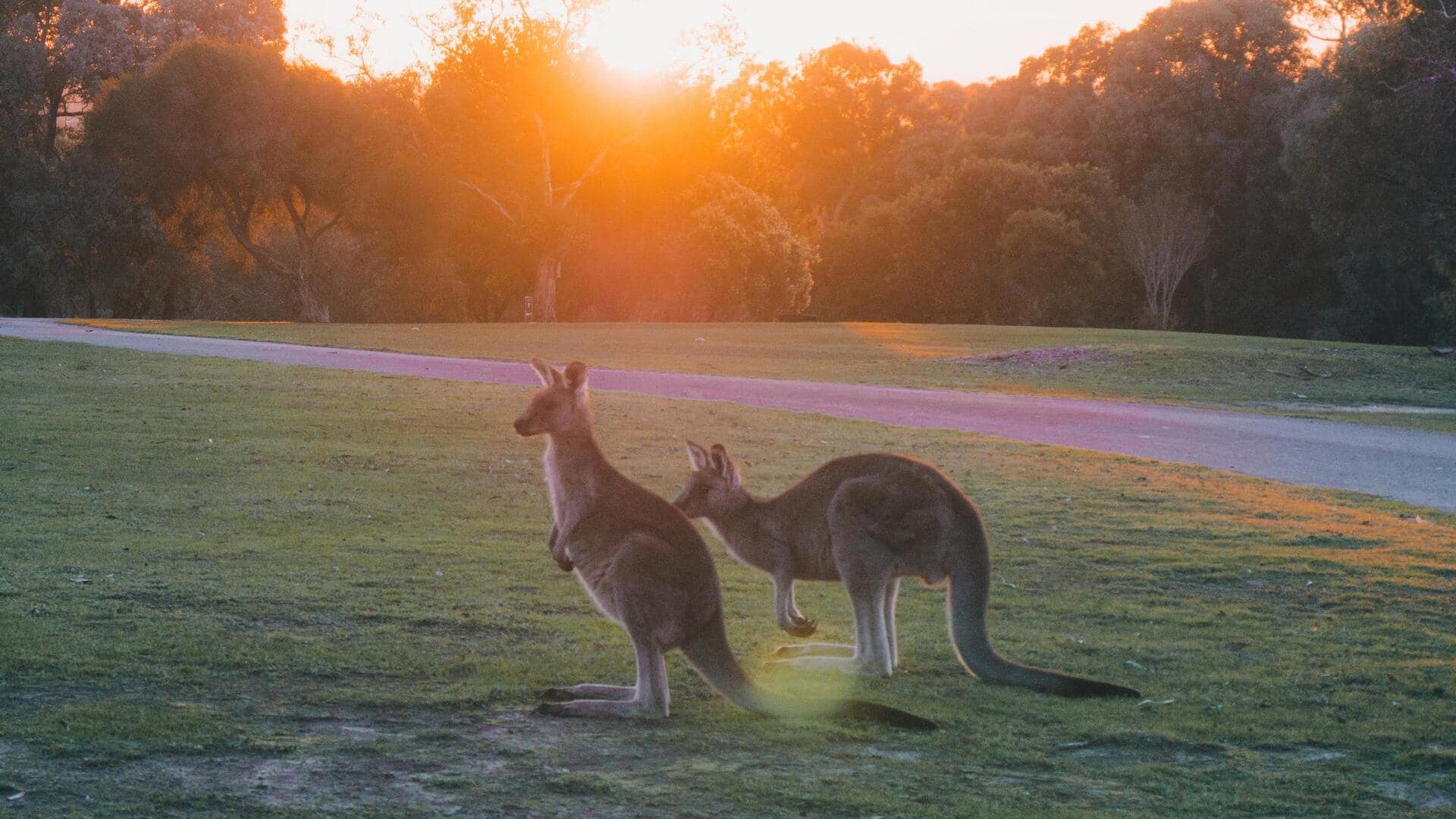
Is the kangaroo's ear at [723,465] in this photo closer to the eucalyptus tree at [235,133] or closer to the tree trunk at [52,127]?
the eucalyptus tree at [235,133]

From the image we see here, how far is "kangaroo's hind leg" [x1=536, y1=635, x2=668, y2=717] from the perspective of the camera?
5.21m

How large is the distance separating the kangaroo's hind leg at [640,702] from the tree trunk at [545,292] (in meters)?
48.1

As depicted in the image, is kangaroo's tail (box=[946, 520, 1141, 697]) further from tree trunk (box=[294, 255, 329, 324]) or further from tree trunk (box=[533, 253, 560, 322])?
tree trunk (box=[533, 253, 560, 322])

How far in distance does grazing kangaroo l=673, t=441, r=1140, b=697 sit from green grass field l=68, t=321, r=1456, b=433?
1471 cm

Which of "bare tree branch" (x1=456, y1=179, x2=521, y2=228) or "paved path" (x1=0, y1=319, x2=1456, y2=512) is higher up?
"bare tree branch" (x1=456, y1=179, x2=521, y2=228)

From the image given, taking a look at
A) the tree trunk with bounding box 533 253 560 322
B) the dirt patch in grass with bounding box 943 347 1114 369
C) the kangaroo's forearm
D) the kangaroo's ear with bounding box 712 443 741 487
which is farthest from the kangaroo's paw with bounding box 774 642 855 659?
the tree trunk with bounding box 533 253 560 322

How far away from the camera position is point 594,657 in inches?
246

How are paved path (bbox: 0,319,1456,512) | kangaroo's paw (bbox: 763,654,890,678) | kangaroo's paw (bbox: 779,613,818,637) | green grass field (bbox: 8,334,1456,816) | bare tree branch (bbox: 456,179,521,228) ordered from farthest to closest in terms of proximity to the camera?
bare tree branch (bbox: 456,179,521,228)
paved path (bbox: 0,319,1456,512)
kangaroo's paw (bbox: 779,613,818,637)
kangaroo's paw (bbox: 763,654,890,678)
green grass field (bbox: 8,334,1456,816)

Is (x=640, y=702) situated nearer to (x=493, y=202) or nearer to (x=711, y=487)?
(x=711, y=487)

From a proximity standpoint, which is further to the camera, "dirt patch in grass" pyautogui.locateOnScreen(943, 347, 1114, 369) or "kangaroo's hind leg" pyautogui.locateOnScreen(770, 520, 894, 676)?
"dirt patch in grass" pyautogui.locateOnScreen(943, 347, 1114, 369)

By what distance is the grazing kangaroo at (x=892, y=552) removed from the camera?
18.8ft

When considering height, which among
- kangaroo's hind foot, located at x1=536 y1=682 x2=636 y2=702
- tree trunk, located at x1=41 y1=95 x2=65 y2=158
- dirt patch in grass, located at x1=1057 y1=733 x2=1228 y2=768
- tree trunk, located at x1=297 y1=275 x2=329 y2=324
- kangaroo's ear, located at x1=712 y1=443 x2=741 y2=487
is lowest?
dirt patch in grass, located at x1=1057 y1=733 x2=1228 y2=768

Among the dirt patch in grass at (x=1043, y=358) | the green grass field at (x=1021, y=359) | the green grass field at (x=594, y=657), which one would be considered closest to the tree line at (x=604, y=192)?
the green grass field at (x=1021, y=359)

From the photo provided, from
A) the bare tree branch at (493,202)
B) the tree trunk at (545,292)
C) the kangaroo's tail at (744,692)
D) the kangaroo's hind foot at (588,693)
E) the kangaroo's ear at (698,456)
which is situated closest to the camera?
the kangaroo's tail at (744,692)
